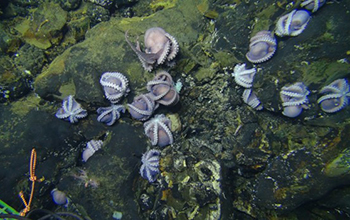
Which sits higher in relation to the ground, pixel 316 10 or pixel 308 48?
pixel 316 10

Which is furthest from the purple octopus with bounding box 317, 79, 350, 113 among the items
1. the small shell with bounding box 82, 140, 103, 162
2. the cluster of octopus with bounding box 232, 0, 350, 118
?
the small shell with bounding box 82, 140, 103, 162

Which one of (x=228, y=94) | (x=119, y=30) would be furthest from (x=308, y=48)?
(x=119, y=30)

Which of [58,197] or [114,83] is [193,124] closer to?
[114,83]

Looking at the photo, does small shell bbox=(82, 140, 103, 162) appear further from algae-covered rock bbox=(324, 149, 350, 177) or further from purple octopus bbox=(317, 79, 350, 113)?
purple octopus bbox=(317, 79, 350, 113)

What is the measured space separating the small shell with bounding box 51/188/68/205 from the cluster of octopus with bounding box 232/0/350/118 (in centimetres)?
539

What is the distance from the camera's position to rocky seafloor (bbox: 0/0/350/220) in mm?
4043

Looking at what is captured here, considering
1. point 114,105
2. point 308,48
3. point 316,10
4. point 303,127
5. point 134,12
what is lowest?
point 114,105

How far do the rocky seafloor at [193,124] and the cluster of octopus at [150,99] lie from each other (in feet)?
0.77

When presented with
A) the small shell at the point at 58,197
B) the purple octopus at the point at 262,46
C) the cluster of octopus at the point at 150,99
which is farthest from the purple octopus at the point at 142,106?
the small shell at the point at 58,197

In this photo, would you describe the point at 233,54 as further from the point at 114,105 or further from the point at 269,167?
the point at 114,105

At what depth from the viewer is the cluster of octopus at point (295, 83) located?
3.92 meters

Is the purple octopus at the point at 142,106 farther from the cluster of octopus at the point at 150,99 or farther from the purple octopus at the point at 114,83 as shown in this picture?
the purple octopus at the point at 114,83

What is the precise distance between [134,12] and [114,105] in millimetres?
3081

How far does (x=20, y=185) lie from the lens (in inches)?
185
